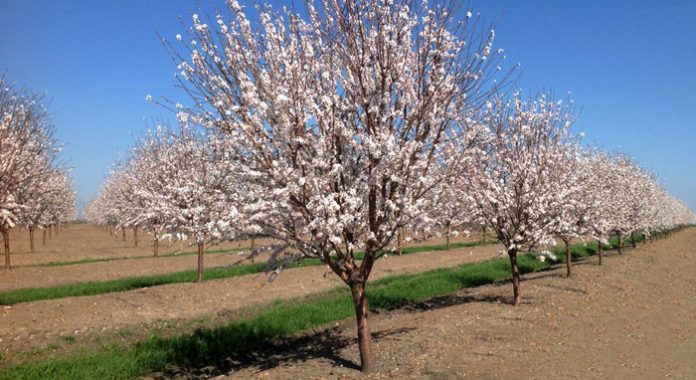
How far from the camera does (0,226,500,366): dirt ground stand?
13883 mm

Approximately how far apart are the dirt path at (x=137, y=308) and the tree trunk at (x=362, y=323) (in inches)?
119

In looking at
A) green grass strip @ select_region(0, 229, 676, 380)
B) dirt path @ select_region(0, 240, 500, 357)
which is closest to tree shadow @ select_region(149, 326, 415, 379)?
green grass strip @ select_region(0, 229, 676, 380)

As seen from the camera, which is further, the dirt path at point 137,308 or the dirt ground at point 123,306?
the dirt path at point 137,308

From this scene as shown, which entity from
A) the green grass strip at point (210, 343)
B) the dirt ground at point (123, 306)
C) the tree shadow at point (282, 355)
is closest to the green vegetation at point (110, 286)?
the dirt ground at point (123, 306)

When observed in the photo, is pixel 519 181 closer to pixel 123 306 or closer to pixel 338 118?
pixel 338 118

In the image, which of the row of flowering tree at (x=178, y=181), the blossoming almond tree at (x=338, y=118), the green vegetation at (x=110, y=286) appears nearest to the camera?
the blossoming almond tree at (x=338, y=118)

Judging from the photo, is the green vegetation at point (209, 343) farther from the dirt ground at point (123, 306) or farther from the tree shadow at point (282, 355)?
the dirt ground at point (123, 306)

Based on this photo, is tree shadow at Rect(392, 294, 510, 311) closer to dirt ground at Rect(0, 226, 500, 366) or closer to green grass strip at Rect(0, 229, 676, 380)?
green grass strip at Rect(0, 229, 676, 380)

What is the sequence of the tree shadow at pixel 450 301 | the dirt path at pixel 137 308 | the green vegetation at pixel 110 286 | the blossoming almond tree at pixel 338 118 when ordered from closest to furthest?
the blossoming almond tree at pixel 338 118 → the dirt path at pixel 137 308 → the tree shadow at pixel 450 301 → the green vegetation at pixel 110 286

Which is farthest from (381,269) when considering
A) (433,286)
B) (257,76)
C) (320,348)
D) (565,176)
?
(257,76)

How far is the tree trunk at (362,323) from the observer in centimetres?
934

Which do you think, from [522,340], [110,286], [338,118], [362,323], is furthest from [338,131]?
[110,286]

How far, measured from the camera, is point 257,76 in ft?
26.4

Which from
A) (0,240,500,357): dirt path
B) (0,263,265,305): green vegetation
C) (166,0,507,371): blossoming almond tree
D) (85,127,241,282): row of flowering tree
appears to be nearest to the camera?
(166,0,507,371): blossoming almond tree
